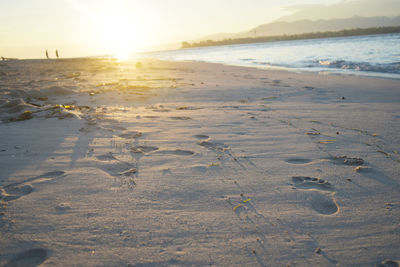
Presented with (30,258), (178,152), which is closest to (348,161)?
(178,152)

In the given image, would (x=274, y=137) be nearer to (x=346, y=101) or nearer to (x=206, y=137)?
(x=206, y=137)

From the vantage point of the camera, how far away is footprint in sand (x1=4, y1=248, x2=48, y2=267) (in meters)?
1.01

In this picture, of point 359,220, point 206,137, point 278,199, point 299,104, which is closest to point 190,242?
point 278,199

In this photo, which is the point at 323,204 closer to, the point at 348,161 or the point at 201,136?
the point at 348,161

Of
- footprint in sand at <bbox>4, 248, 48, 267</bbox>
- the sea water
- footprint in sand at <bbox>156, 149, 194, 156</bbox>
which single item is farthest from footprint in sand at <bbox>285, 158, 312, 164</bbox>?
the sea water

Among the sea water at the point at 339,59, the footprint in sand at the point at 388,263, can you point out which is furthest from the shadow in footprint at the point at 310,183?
the sea water at the point at 339,59

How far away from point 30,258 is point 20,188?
71 centimetres

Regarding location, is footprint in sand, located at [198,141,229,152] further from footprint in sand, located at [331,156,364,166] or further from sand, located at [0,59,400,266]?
footprint in sand, located at [331,156,364,166]

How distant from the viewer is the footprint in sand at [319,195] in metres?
1.39

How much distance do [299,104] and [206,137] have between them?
2.29 m

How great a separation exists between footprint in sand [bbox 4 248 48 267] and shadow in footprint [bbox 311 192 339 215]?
151 cm

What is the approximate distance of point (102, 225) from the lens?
4.07 feet

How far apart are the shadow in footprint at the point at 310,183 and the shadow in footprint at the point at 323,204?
0.10 metres

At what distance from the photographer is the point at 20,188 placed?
155cm
